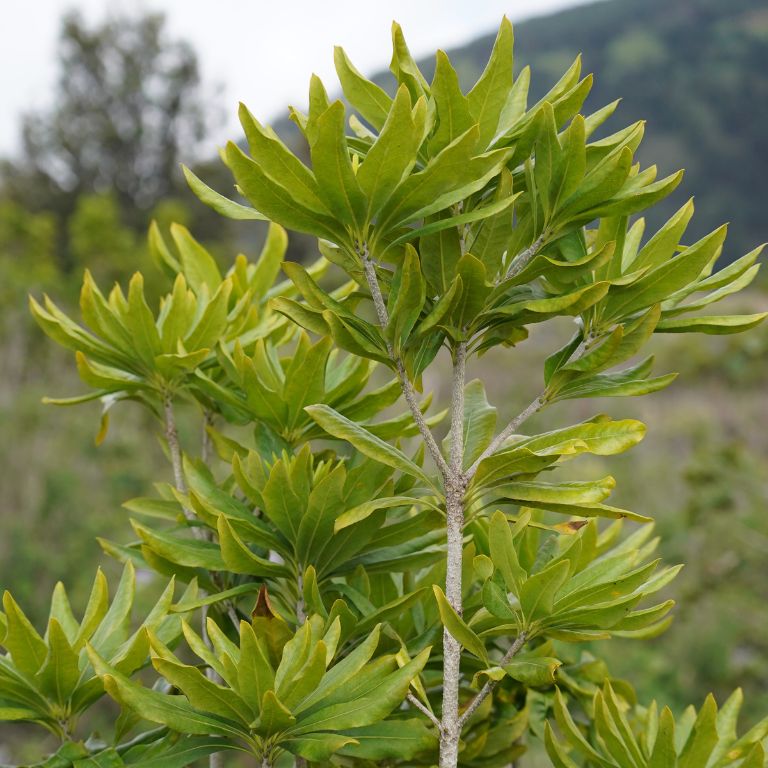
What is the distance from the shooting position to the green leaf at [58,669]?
21.3 inches

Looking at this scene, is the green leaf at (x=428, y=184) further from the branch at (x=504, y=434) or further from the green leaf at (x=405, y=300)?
the branch at (x=504, y=434)

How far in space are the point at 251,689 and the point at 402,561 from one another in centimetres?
21

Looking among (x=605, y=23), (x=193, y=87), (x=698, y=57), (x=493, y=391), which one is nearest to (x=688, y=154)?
(x=698, y=57)

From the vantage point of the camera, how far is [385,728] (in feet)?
1.67

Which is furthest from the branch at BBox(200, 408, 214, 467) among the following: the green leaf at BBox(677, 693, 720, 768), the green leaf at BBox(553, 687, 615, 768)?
the green leaf at BBox(677, 693, 720, 768)

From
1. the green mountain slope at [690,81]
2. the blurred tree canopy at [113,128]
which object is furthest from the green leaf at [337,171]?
the green mountain slope at [690,81]

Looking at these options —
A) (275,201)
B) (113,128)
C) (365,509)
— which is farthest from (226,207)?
(113,128)

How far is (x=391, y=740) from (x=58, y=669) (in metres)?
0.30

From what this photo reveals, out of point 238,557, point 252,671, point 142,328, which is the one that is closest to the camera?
point 252,671

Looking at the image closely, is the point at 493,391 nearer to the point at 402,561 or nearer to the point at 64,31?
the point at 402,561

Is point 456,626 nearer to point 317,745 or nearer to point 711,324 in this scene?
point 317,745

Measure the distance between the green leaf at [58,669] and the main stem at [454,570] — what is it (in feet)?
1.06

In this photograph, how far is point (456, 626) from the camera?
474 mm

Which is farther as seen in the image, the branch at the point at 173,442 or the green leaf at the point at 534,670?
the branch at the point at 173,442
